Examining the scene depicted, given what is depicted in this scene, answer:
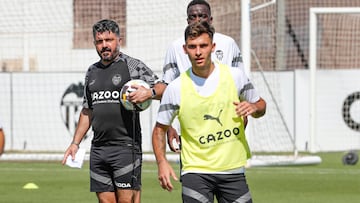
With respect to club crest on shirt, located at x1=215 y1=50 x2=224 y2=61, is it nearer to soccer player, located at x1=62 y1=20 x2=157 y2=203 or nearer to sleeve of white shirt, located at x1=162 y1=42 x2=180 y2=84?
sleeve of white shirt, located at x1=162 y1=42 x2=180 y2=84

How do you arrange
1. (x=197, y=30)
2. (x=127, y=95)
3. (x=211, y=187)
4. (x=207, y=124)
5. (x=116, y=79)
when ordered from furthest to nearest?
(x=116, y=79)
(x=127, y=95)
(x=211, y=187)
(x=207, y=124)
(x=197, y=30)

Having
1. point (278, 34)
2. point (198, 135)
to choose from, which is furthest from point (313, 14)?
point (198, 135)

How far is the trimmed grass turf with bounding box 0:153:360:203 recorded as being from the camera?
46.1 ft

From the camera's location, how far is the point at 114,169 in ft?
33.2

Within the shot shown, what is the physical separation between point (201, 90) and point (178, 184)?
7.90 metres

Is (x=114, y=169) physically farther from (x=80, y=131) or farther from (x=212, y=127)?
(x=212, y=127)

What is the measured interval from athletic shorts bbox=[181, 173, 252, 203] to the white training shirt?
49 centimetres

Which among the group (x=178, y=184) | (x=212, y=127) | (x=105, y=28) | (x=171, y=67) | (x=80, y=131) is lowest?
(x=178, y=184)

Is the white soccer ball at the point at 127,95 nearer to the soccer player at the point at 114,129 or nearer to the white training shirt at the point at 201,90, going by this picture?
the soccer player at the point at 114,129

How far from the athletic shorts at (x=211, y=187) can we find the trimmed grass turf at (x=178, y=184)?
5.62m

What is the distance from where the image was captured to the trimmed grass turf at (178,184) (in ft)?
46.1

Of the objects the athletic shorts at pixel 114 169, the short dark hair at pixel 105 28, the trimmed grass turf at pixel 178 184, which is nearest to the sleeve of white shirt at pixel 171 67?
the short dark hair at pixel 105 28

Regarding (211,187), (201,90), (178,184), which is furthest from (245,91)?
(178,184)

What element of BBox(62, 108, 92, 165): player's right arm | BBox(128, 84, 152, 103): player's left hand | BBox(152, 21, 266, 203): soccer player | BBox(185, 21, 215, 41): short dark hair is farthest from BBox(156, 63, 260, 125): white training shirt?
BBox(62, 108, 92, 165): player's right arm
